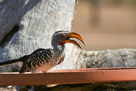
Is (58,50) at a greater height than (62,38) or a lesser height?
lesser

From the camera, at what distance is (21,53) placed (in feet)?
14.6

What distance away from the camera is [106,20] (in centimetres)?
2719

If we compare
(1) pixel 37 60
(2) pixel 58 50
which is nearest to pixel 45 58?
(1) pixel 37 60

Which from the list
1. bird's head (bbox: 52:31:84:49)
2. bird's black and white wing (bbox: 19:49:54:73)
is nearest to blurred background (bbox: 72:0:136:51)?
bird's head (bbox: 52:31:84:49)

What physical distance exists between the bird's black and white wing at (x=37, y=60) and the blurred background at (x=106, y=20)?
1507 centimetres

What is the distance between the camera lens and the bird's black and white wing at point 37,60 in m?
3.57

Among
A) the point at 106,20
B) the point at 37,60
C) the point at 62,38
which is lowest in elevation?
the point at 37,60

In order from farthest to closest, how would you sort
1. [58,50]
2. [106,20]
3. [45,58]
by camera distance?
[106,20] < [58,50] < [45,58]

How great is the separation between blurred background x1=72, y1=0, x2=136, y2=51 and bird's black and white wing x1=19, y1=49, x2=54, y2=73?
593 inches

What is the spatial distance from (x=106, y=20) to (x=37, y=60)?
78.4 feet

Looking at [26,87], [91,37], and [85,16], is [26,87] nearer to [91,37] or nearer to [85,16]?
[91,37]

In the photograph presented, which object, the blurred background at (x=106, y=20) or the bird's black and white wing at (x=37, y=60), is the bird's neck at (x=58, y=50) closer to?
the bird's black and white wing at (x=37, y=60)

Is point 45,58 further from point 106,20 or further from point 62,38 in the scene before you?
point 106,20

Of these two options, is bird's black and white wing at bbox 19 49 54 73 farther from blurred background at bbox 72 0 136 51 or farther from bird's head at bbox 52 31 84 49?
blurred background at bbox 72 0 136 51
